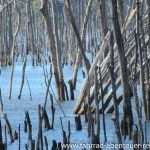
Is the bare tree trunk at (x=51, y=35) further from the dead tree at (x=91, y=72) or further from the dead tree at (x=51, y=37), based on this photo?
the dead tree at (x=91, y=72)

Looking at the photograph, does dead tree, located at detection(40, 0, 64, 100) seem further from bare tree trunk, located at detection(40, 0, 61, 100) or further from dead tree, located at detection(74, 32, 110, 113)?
dead tree, located at detection(74, 32, 110, 113)

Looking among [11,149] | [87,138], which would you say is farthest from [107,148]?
[11,149]

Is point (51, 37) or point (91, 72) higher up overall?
point (51, 37)

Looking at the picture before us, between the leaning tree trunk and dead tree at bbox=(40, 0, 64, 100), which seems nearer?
the leaning tree trunk

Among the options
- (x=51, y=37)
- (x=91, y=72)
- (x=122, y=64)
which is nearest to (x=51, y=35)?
(x=51, y=37)

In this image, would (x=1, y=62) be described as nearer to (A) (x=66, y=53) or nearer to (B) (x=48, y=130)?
(A) (x=66, y=53)

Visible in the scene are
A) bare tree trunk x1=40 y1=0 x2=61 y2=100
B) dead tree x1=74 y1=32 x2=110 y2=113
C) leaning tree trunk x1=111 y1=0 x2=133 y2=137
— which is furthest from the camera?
bare tree trunk x1=40 y1=0 x2=61 y2=100

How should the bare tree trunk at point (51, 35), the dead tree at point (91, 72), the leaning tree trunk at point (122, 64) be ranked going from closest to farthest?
1. the leaning tree trunk at point (122, 64)
2. the dead tree at point (91, 72)
3. the bare tree trunk at point (51, 35)

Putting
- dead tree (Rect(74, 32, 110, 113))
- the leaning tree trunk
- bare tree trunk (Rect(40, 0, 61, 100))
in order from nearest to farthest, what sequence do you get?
1. the leaning tree trunk
2. dead tree (Rect(74, 32, 110, 113))
3. bare tree trunk (Rect(40, 0, 61, 100))

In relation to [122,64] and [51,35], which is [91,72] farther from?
[51,35]

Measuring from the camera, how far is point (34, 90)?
796 cm

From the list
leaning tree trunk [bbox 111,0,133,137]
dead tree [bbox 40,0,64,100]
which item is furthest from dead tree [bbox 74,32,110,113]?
dead tree [bbox 40,0,64,100]

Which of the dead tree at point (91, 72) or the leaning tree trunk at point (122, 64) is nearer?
the leaning tree trunk at point (122, 64)

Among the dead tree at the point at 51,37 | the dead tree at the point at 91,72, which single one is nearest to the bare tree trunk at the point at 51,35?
the dead tree at the point at 51,37
